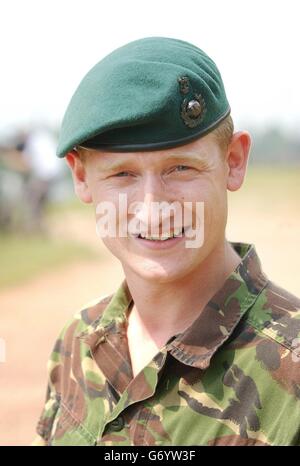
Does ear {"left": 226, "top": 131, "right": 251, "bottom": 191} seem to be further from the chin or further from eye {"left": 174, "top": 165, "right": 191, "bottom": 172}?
the chin

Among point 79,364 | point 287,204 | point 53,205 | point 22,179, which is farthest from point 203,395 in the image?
point 287,204

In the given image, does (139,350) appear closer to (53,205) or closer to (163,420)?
(163,420)

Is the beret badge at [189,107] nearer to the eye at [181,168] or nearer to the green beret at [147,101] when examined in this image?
the green beret at [147,101]

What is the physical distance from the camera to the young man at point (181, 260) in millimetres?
2152

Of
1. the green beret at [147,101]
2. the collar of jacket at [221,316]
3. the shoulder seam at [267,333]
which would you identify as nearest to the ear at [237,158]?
the green beret at [147,101]

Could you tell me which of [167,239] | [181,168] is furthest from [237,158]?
[167,239]

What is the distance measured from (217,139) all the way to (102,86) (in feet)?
1.17

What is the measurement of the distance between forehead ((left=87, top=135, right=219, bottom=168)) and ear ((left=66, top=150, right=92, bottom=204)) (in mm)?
118

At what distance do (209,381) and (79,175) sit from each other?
0.73 meters

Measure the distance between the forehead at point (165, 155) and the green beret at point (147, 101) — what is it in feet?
0.05

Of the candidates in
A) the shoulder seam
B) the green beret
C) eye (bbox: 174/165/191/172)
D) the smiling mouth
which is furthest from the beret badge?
the shoulder seam

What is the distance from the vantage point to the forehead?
2180 mm

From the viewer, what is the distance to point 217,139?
229 centimetres

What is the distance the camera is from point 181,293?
238 centimetres
